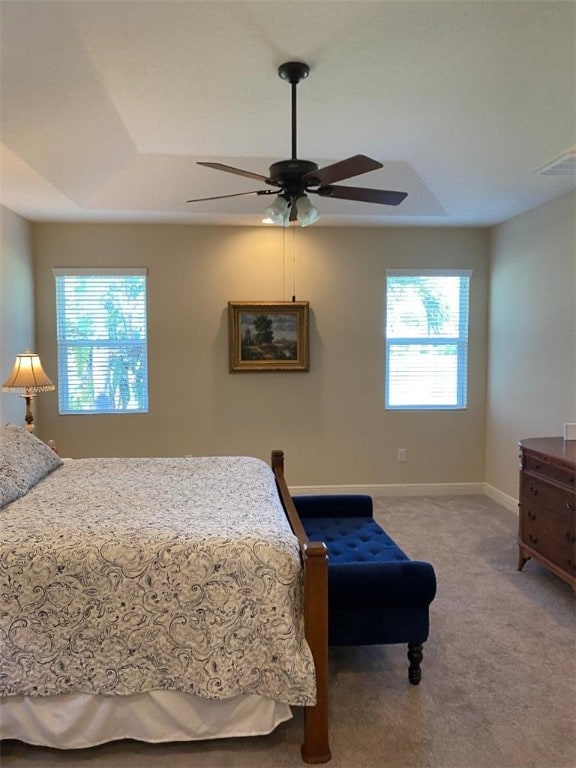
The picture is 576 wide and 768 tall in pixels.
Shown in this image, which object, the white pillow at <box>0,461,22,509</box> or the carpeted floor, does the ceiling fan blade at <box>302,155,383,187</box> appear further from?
the carpeted floor

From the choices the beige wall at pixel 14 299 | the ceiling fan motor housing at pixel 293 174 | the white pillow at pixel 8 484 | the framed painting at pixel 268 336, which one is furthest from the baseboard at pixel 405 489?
the ceiling fan motor housing at pixel 293 174

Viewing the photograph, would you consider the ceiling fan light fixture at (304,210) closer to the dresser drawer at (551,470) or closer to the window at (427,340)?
the dresser drawer at (551,470)

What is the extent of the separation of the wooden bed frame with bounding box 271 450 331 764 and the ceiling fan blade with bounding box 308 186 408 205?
1.62m

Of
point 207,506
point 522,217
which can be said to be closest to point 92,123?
point 207,506

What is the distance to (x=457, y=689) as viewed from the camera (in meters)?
2.33

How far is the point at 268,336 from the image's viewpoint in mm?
5070

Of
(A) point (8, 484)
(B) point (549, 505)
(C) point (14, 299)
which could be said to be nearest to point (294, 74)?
(A) point (8, 484)

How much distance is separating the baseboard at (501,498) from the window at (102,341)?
352 cm

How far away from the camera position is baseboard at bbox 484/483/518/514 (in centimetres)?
475

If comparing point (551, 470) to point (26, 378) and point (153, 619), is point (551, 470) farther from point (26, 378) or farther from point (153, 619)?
point (26, 378)

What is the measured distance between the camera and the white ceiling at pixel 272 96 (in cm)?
223

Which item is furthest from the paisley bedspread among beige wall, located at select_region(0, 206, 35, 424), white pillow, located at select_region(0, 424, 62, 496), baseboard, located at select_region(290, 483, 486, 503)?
baseboard, located at select_region(290, 483, 486, 503)

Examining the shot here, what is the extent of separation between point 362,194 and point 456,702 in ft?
7.79

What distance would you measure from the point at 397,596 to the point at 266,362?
10.2ft
